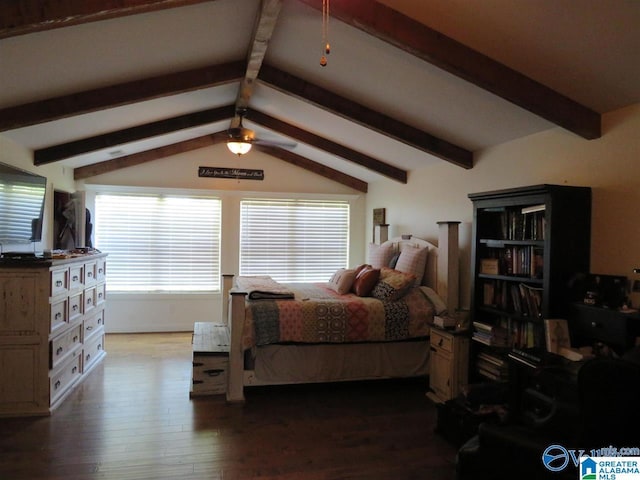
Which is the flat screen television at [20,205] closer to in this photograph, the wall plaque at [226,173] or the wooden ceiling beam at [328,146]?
the wall plaque at [226,173]

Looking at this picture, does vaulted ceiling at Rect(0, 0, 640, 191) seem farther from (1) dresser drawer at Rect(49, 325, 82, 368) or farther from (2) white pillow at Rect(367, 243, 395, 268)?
(1) dresser drawer at Rect(49, 325, 82, 368)

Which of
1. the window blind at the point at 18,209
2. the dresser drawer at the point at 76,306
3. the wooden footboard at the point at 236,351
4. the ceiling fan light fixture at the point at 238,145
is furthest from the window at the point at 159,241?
the wooden footboard at the point at 236,351

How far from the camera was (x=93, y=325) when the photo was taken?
463 centimetres

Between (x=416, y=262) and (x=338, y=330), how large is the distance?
1.26 metres

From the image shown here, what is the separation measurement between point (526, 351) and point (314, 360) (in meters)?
1.91

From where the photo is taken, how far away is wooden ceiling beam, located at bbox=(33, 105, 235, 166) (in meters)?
4.63

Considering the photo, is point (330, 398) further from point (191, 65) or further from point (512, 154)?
point (191, 65)

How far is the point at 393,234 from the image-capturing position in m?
5.88

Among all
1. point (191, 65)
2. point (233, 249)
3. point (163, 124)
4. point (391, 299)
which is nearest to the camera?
point (191, 65)

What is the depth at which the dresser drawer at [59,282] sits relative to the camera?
345 centimetres

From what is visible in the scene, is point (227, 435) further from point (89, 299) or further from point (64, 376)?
point (89, 299)

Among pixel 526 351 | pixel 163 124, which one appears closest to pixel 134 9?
pixel 163 124

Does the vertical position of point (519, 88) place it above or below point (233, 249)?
above

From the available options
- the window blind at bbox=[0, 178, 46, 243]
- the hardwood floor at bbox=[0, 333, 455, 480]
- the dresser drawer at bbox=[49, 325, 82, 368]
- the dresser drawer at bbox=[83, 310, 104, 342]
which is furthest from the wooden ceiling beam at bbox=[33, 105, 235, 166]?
the hardwood floor at bbox=[0, 333, 455, 480]
